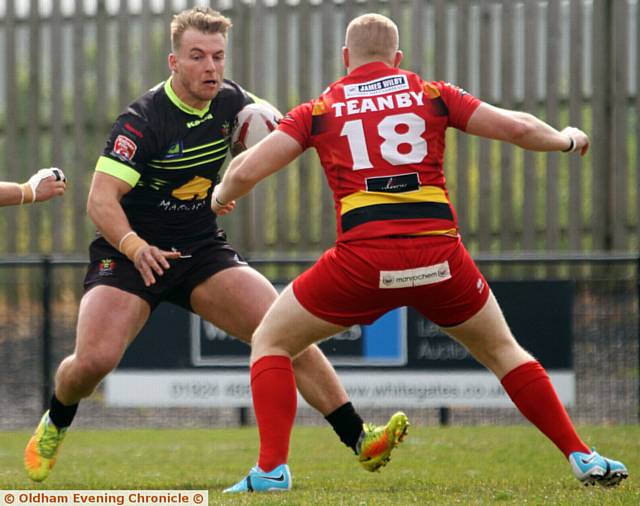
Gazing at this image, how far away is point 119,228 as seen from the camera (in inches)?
234

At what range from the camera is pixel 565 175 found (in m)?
13.2

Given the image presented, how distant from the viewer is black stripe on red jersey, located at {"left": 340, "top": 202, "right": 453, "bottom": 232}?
5289mm

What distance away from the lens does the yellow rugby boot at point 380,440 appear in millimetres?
5910

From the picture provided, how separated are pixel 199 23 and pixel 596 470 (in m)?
2.82

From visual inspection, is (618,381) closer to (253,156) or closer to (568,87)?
(568,87)

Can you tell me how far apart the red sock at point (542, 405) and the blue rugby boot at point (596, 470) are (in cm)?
6

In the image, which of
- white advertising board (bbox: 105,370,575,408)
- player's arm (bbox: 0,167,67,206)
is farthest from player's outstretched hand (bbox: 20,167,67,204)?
white advertising board (bbox: 105,370,575,408)

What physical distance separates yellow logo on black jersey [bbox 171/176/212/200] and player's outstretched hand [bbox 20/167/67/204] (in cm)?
59

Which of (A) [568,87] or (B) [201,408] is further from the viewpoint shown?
(A) [568,87]

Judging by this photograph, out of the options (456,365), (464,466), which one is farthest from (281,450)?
(456,365)

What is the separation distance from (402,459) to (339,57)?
6.20m

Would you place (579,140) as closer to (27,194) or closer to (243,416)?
(27,194)

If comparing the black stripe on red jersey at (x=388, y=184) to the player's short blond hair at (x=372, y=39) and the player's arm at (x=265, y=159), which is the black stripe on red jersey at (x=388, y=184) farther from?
the player's short blond hair at (x=372, y=39)

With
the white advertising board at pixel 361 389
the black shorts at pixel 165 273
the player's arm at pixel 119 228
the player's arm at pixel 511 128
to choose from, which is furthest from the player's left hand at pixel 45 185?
the white advertising board at pixel 361 389
